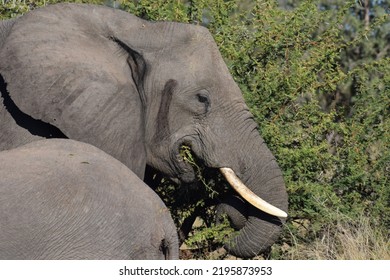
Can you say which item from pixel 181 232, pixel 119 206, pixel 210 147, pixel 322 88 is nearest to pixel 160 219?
pixel 119 206

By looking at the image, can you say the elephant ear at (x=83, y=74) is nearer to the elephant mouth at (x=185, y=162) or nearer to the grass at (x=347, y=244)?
the elephant mouth at (x=185, y=162)

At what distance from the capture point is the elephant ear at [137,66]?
7801 mm

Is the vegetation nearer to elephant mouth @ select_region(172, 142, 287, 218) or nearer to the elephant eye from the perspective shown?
elephant mouth @ select_region(172, 142, 287, 218)

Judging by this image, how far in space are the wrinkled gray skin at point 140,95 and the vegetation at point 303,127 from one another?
47 cm

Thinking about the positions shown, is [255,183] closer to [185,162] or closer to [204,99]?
[185,162]

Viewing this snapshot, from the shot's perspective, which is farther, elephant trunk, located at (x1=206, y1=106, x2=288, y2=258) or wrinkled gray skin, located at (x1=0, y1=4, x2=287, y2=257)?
elephant trunk, located at (x1=206, y1=106, x2=288, y2=258)

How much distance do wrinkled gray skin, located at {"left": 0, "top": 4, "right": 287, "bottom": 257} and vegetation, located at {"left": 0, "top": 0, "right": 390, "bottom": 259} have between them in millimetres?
473

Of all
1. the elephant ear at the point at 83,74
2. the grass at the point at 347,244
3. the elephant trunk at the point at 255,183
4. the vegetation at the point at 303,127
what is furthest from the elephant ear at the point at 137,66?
the grass at the point at 347,244

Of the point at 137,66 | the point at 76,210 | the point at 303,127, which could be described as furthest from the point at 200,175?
the point at 76,210

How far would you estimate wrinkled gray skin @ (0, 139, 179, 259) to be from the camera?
618cm

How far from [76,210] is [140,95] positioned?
1.63 metres

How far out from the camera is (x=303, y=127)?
861cm

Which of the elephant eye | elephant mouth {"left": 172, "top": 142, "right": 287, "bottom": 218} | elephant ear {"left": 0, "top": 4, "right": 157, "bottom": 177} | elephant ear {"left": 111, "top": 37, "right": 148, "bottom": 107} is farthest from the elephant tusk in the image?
elephant ear {"left": 111, "top": 37, "right": 148, "bottom": 107}

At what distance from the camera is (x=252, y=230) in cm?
768
